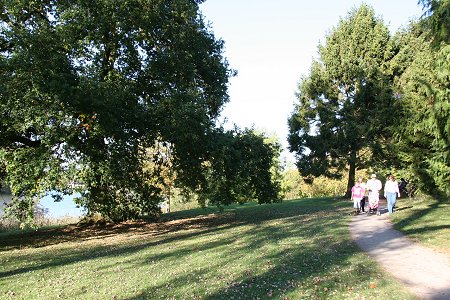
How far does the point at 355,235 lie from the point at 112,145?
10.3 m

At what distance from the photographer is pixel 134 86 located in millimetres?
17891

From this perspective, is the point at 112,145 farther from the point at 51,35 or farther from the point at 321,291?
the point at 321,291

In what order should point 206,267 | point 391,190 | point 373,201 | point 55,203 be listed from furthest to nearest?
1. point 55,203
2. point 373,201
3. point 391,190
4. point 206,267

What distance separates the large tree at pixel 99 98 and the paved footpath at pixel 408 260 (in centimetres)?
852

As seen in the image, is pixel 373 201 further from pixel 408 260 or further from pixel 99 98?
pixel 99 98

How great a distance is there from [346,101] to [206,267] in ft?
78.4

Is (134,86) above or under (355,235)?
above

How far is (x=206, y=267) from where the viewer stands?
32.5ft

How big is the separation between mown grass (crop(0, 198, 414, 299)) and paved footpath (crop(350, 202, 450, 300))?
40 cm

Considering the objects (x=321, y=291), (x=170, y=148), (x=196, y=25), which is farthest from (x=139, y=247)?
(x=196, y=25)

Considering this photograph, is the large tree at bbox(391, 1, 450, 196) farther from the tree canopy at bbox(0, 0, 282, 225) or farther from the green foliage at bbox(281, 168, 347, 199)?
the green foliage at bbox(281, 168, 347, 199)

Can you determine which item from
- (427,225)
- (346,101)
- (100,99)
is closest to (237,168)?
(100,99)

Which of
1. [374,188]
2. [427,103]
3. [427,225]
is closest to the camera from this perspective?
[427,103]

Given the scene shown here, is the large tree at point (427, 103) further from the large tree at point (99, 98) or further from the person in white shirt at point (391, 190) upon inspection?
the large tree at point (99, 98)
